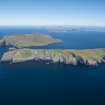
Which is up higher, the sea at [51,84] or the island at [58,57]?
the sea at [51,84]

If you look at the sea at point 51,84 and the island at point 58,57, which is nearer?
the sea at point 51,84

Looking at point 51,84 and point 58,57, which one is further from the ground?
point 51,84

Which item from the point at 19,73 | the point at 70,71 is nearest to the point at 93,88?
the point at 70,71

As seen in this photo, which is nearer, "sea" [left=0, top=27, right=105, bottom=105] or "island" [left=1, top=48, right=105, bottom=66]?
"sea" [left=0, top=27, right=105, bottom=105]

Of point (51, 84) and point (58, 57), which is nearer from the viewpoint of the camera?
point (51, 84)

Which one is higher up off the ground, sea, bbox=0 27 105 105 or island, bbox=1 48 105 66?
sea, bbox=0 27 105 105
